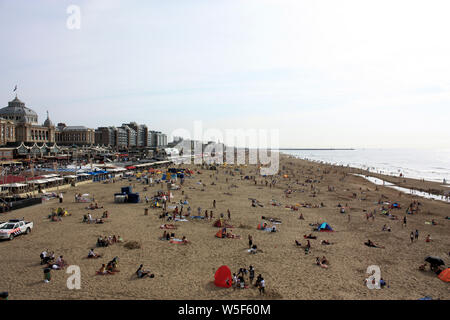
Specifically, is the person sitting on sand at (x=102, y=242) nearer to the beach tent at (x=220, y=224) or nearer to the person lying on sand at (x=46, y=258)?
the person lying on sand at (x=46, y=258)

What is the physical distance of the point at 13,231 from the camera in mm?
14898

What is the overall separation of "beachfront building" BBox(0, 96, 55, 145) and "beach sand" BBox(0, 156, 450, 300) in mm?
65686

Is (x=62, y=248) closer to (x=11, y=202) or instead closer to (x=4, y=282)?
(x=4, y=282)

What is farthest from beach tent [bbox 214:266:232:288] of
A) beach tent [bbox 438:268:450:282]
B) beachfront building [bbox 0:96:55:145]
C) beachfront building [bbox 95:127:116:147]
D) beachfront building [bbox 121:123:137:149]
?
beachfront building [bbox 121:123:137:149]

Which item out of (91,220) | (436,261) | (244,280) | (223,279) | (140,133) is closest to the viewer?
(223,279)

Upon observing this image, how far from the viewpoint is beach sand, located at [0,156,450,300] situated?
33.9 feet

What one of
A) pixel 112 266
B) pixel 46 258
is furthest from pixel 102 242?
pixel 112 266

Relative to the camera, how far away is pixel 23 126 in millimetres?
78562

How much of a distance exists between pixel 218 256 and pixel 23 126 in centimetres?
8735

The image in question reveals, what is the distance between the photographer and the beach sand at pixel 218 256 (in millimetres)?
10328

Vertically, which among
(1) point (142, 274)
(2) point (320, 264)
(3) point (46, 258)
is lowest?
(2) point (320, 264)

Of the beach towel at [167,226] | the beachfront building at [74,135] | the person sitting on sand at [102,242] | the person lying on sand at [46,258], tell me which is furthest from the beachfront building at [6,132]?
the person lying on sand at [46,258]

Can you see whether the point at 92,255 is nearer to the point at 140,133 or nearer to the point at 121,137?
the point at 121,137
